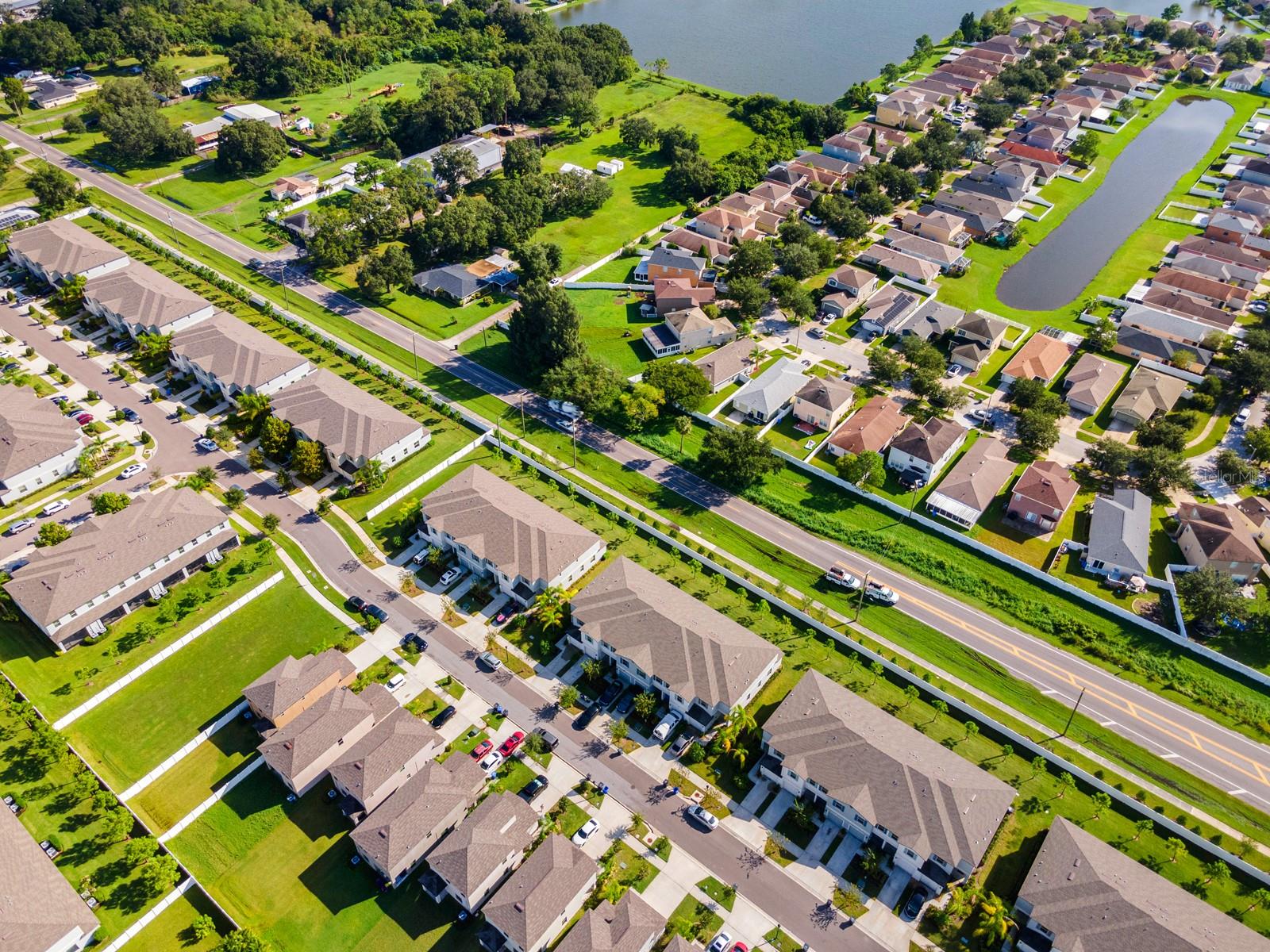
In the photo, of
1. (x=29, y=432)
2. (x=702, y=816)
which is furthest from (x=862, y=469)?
(x=29, y=432)

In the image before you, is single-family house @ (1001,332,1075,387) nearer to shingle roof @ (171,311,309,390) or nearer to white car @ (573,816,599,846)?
white car @ (573,816,599,846)

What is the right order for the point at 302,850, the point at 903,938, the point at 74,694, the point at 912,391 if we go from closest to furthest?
the point at 903,938
the point at 302,850
the point at 74,694
the point at 912,391

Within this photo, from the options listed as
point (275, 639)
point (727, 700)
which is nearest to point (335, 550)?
point (275, 639)

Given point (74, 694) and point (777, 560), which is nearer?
point (74, 694)

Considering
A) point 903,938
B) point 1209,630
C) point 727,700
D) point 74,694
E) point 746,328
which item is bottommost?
point 74,694

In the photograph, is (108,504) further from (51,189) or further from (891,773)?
(51,189)

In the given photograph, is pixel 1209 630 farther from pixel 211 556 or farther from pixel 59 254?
pixel 59 254

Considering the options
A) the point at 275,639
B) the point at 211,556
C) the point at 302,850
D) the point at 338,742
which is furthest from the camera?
the point at 211,556
